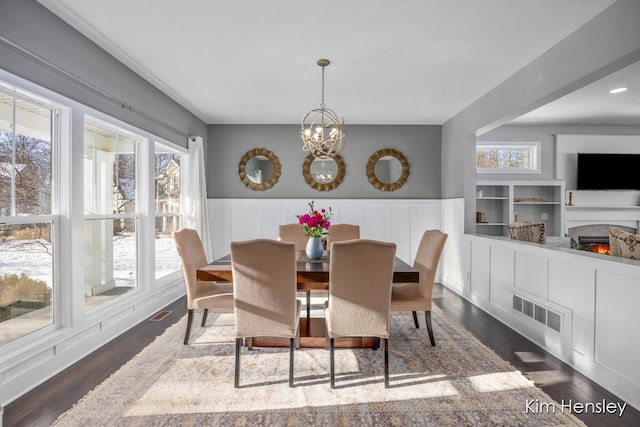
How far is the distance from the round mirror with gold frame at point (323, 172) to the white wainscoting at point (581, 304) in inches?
107

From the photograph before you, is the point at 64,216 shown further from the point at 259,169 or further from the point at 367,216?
the point at 367,216

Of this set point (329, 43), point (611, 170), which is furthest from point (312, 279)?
point (611, 170)

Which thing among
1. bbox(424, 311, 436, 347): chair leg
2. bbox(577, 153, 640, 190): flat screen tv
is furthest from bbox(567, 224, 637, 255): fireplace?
bbox(424, 311, 436, 347): chair leg

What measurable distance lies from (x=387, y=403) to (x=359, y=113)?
394cm

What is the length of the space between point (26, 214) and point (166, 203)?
2.23 metres

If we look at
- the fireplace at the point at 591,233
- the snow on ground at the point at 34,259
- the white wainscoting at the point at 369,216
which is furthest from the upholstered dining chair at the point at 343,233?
the fireplace at the point at 591,233

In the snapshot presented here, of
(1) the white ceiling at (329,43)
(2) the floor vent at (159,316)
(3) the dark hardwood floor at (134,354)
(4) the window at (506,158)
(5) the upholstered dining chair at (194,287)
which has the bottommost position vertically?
(2) the floor vent at (159,316)

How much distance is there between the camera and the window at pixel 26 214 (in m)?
2.22

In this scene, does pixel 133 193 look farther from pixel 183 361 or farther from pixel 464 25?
pixel 464 25

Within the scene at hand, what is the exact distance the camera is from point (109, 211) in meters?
3.39

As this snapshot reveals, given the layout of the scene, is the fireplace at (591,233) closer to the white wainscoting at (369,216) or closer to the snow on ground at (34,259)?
the white wainscoting at (369,216)

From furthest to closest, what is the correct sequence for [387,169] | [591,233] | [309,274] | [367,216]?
[591,233] < [387,169] < [367,216] < [309,274]

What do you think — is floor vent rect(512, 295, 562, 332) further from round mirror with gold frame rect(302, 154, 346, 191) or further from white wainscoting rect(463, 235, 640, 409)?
round mirror with gold frame rect(302, 154, 346, 191)

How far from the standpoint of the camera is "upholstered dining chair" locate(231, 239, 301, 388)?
7.26 ft
